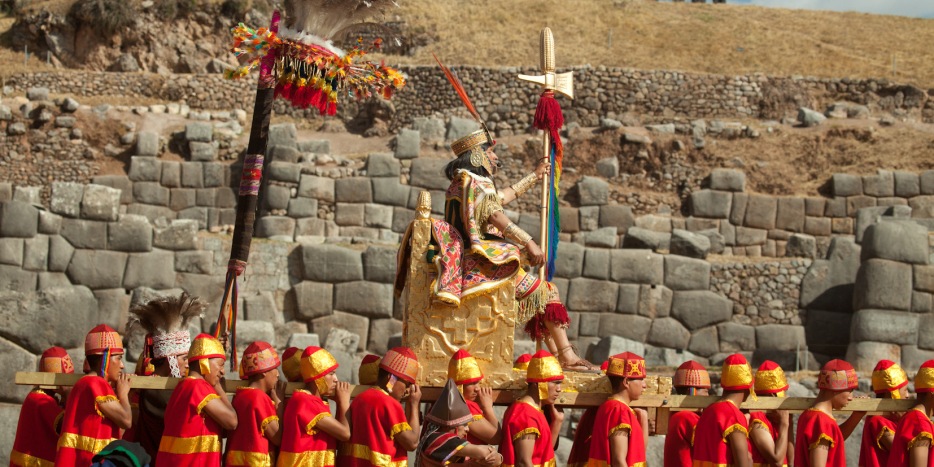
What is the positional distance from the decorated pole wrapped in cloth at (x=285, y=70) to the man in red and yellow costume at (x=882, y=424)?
190 inches

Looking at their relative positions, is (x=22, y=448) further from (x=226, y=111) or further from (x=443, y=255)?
(x=226, y=111)

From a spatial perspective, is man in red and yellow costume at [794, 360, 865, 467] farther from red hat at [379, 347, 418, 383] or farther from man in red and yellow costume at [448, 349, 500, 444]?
red hat at [379, 347, 418, 383]

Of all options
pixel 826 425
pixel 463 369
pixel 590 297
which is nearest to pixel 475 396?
pixel 463 369

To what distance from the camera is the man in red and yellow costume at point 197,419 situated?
9086mm

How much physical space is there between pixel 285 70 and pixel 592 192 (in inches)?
647

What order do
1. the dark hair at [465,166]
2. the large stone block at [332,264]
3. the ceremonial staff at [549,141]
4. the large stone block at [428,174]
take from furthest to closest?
the large stone block at [428,174] < the large stone block at [332,264] < the ceremonial staff at [549,141] < the dark hair at [465,166]

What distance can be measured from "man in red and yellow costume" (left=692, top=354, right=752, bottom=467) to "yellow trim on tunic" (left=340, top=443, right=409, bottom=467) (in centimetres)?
219

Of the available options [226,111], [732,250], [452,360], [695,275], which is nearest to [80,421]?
[452,360]

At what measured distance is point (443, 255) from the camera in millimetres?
10312

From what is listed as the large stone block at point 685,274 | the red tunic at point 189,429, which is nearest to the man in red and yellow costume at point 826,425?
the red tunic at point 189,429

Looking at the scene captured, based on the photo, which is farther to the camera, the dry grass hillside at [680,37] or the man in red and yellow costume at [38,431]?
the dry grass hillside at [680,37]

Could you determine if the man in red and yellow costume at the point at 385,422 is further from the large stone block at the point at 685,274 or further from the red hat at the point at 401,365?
the large stone block at the point at 685,274

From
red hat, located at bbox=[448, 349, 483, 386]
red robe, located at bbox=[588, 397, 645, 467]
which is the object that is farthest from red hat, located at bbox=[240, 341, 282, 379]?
red robe, located at bbox=[588, 397, 645, 467]

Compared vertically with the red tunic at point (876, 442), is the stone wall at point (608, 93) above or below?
above
